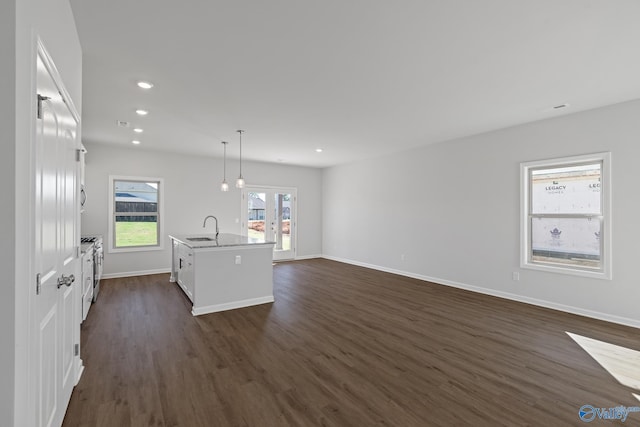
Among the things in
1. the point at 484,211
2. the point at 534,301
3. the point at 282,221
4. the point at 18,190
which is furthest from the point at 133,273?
the point at 534,301

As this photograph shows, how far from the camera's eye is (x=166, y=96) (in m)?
3.70

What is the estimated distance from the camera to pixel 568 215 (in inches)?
169

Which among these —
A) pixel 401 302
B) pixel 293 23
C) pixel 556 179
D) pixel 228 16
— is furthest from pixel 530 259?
pixel 228 16

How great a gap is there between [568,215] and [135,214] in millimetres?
8056

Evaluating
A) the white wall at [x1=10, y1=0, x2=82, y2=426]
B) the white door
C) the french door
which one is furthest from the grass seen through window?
the white wall at [x1=10, y1=0, x2=82, y2=426]

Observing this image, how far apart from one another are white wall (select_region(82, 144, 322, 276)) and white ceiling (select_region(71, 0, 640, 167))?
1.51 meters

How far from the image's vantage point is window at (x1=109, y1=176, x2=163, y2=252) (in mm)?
6375

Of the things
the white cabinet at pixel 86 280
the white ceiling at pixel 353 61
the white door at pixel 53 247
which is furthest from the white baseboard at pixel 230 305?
the white ceiling at pixel 353 61

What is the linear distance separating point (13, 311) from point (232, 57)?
8.27 feet

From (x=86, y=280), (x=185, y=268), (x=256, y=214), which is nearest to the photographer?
(x=86, y=280)

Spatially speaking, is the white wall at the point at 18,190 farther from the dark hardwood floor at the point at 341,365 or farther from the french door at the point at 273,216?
the french door at the point at 273,216

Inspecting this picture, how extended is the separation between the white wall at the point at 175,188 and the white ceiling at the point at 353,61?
1.51m

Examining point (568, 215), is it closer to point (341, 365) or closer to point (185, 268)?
point (341, 365)

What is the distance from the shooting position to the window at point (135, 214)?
6375 millimetres
